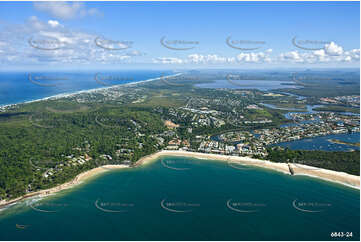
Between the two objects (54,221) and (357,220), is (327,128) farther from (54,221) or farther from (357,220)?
(54,221)

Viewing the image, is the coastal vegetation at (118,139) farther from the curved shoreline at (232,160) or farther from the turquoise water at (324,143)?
the turquoise water at (324,143)

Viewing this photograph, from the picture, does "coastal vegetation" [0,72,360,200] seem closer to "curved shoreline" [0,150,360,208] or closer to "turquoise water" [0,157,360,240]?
"curved shoreline" [0,150,360,208]

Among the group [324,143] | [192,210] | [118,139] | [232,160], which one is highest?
[118,139]

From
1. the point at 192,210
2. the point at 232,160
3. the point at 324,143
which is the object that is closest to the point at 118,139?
the point at 232,160

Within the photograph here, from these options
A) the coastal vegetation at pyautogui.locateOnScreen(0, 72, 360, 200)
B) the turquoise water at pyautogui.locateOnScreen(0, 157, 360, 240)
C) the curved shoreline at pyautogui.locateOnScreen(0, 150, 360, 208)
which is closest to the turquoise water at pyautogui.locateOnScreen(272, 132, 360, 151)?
the coastal vegetation at pyautogui.locateOnScreen(0, 72, 360, 200)

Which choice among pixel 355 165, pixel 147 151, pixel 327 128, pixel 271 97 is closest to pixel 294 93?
pixel 271 97

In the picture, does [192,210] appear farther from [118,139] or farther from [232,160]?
[118,139]

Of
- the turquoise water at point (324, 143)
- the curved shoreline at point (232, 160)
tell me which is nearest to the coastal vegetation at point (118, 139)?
the curved shoreline at point (232, 160)

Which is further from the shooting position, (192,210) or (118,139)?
(118,139)
